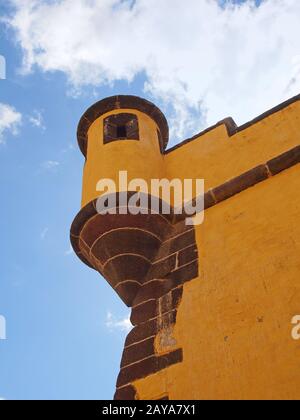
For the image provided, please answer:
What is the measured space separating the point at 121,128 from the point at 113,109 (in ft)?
1.09

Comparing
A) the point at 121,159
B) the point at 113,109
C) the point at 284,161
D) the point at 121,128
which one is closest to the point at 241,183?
the point at 284,161

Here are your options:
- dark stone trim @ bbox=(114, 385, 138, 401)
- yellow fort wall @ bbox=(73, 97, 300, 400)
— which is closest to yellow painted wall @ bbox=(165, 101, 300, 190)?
yellow fort wall @ bbox=(73, 97, 300, 400)

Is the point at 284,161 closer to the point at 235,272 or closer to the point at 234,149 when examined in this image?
the point at 234,149

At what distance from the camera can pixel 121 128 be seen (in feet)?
20.2

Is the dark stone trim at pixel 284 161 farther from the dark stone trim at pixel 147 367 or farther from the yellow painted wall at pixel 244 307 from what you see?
the dark stone trim at pixel 147 367

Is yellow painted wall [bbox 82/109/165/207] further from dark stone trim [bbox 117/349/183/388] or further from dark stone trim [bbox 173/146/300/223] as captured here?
dark stone trim [bbox 117/349/183/388]

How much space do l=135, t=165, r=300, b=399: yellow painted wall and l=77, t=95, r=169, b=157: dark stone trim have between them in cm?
204

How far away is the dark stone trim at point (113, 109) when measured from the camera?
6.35 m

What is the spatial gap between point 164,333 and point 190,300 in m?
0.34

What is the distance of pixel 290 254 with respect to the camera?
3.98 metres

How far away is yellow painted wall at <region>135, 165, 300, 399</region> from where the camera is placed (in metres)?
3.42

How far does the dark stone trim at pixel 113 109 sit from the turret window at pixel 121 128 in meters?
0.18
